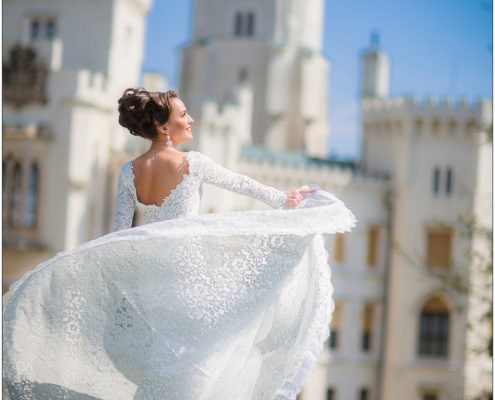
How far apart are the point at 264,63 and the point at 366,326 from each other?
10.1 meters

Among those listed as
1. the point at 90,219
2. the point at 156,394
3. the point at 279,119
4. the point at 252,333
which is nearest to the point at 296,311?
the point at 252,333

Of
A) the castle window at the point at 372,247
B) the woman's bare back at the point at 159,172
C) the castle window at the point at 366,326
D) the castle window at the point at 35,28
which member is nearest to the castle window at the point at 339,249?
the castle window at the point at 372,247

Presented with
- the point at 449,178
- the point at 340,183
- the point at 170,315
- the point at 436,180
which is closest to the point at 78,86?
the point at 340,183

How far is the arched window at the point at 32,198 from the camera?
2502 centimetres

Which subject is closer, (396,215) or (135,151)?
(135,151)

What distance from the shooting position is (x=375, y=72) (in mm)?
33719

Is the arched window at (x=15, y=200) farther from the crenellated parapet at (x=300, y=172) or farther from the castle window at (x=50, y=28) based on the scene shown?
the crenellated parapet at (x=300, y=172)

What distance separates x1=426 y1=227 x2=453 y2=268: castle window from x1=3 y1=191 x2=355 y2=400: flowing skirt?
970 inches

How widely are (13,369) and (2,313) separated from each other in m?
0.27

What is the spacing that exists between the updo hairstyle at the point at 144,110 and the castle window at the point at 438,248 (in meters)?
24.6

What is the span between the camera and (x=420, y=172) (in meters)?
29.0

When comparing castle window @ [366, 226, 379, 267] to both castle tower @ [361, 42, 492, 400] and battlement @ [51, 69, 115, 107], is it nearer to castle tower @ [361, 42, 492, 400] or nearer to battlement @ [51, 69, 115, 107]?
castle tower @ [361, 42, 492, 400]

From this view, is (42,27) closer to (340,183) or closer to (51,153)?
(51,153)

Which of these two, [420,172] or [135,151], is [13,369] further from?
[420,172]
